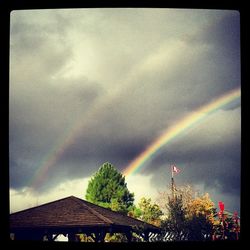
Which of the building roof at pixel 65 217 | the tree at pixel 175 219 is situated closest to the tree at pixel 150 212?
the tree at pixel 175 219

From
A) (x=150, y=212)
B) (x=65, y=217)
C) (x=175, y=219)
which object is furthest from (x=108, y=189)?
(x=65, y=217)

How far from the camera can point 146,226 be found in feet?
74.7

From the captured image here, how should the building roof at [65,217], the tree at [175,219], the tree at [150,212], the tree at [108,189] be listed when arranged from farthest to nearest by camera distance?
the tree at [108,189] → the tree at [150,212] → the tree at [175,219] → the building roof at [65,217]

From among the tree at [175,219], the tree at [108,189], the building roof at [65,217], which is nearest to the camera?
the building roof at [65,217]

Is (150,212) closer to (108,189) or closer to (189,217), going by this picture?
(189,217)

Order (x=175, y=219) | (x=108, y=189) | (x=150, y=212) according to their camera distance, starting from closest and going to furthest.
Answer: (x=175, y=219) < (x=150, y=212) < (x=108, y=189)

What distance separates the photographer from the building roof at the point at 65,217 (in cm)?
1769

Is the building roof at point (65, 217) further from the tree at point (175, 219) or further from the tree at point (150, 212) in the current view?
the tree at point (150, 212)

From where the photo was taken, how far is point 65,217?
63.3 ft

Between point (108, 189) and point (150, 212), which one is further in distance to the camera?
point (108, 189)

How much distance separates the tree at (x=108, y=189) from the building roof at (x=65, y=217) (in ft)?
71.5

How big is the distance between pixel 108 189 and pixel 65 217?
26094 mm

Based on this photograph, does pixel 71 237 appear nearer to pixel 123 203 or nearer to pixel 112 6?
pixel 112 6
